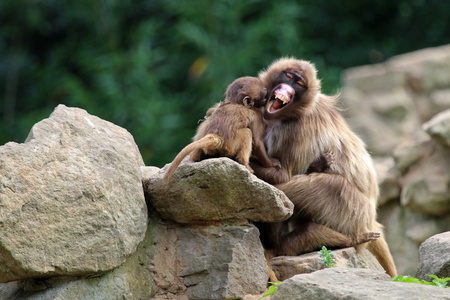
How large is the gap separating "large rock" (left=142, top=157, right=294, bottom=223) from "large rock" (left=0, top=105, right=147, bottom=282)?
168 millimetres

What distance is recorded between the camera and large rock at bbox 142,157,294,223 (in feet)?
12.5

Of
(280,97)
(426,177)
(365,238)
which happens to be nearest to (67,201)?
(280,97)

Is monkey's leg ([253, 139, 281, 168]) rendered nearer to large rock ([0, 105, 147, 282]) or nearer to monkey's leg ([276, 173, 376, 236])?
monkey's leg ([276, 173, 376, 236])

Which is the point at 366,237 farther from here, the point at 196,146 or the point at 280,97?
the point at 196,146

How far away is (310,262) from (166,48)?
35.1 feet

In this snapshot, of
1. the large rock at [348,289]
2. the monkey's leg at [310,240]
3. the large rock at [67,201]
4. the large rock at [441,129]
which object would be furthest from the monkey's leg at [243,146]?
the large rock at [441,129]

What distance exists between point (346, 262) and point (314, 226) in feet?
1.06

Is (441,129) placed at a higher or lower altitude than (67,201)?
higher

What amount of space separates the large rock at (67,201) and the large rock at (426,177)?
15.6 feet

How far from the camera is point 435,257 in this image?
407 centimetres

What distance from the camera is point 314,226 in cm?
457

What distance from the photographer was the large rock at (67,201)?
3396 millimetres

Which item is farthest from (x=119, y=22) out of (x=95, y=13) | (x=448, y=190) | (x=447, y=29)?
(x=448, y=190)

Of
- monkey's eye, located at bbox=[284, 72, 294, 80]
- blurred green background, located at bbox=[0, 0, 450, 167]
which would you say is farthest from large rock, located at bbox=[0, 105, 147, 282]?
blurred green background, located at bbox=[0, 0, 450, 167]
